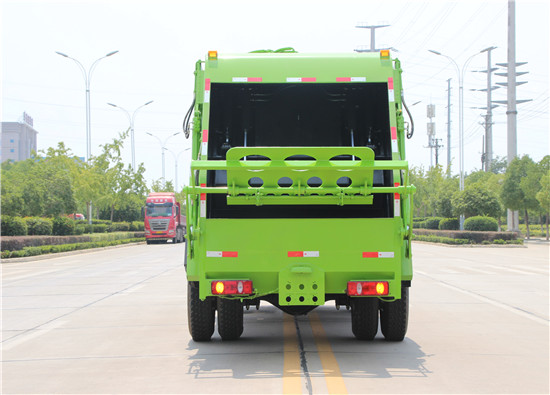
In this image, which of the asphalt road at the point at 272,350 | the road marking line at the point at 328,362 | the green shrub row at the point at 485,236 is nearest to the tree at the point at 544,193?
the green shrub row at the point at 485,236

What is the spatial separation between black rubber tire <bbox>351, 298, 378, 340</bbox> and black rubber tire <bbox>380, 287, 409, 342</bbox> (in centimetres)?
16

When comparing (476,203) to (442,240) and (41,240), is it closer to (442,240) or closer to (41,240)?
(442,240)

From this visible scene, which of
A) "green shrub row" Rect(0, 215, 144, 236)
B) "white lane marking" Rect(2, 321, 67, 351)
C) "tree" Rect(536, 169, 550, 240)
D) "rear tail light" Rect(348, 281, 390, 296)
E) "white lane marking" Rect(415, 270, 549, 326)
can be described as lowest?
"white lane marking" Rect(2, 321, 67, 351)

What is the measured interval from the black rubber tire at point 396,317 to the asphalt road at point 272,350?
0.16m

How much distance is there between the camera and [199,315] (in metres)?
8.61

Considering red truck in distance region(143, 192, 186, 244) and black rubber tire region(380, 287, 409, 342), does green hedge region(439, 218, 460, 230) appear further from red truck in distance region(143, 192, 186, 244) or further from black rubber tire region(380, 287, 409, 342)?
black rubber tire region(380, 287, 409, 342)

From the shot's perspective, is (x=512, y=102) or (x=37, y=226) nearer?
(x=37, y=226)

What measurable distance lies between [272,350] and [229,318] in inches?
28.1

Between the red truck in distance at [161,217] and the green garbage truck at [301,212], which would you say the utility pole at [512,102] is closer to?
the red truck in distance at [161,217]

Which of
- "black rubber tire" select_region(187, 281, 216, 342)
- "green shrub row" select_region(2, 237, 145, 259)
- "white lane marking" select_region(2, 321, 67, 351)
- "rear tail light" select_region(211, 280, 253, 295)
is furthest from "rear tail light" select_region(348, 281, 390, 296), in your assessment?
"green shrub row" select_region(2, 237, 145, 259)

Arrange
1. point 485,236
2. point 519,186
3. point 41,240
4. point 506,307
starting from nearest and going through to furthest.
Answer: point 506,307
point 41,240
point 485,236
point 519,186

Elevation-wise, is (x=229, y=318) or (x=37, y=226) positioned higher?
(x=37, y=226)

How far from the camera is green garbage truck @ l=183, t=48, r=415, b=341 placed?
7.46 meters

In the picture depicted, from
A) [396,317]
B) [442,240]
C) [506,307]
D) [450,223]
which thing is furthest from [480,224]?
[396,317]
